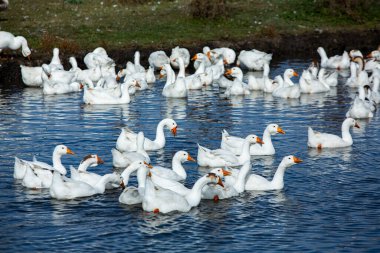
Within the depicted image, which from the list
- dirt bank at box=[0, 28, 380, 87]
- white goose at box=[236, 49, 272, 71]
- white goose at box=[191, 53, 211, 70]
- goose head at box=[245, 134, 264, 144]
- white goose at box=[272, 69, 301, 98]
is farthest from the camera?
white goose at box=[236, 49, 272, 71]

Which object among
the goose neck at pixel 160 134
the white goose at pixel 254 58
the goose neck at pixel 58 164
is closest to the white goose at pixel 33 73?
the white goose at pixel 254 58

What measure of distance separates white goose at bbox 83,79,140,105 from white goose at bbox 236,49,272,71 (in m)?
8.21

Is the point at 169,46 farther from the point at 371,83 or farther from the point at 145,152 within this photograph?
the point at 145,152

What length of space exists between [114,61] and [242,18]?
825cm

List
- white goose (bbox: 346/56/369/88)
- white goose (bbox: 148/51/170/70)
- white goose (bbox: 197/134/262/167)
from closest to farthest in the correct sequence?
white goose (bbox: 197/134/262/167) < white goose (bbox: 346/56/369/88) < white goose (bbox: 148/51/170/70)

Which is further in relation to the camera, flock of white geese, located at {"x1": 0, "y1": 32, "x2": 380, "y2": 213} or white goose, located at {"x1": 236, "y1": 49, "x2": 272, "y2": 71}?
white goose, located at {"x1": 236, "y1": 49, "x2": 272, "y2": 71}

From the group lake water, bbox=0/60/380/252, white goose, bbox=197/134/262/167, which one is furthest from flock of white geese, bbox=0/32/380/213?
lake water, bbox=0/60/380/252

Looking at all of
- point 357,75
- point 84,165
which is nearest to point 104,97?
point 84,165

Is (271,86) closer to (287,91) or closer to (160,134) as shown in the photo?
(287,91)

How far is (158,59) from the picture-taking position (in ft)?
105

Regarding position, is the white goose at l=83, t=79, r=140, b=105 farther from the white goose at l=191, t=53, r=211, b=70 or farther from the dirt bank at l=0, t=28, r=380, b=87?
the white goose at l=191, t=53, r=211, b=70

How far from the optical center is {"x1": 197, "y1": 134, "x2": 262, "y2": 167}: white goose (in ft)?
58.8

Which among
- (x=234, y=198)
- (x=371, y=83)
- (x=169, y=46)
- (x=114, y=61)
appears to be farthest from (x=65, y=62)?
(x=234, y=198)

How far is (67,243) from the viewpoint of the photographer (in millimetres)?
13266
